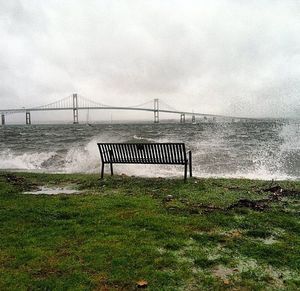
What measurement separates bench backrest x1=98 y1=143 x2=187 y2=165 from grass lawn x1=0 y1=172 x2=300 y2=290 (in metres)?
1.81

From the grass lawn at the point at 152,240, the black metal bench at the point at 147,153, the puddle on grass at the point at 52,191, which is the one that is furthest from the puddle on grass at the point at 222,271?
the black metal bench at the point at 147,153

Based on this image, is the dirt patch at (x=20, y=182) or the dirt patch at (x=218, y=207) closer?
the dirt patch at (x=218, y=207)

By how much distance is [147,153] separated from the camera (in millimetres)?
10055

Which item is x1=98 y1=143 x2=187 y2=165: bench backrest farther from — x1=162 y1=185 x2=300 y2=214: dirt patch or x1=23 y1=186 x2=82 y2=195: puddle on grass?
x1=162 y1=185 x2=300 y2=214: dirt patch

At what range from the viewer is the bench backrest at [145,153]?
980 cm

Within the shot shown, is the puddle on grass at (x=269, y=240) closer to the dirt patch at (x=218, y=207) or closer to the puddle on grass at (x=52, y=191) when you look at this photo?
the dirt patch at (x=218, y=207)

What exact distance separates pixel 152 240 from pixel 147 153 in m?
5.39

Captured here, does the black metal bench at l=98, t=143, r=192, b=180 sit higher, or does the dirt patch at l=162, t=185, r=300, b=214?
the black metal bench at l=98, t=143, r=192, b=180

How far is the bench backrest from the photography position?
9805 millimetres

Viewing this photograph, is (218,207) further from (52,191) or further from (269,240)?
(52,191)

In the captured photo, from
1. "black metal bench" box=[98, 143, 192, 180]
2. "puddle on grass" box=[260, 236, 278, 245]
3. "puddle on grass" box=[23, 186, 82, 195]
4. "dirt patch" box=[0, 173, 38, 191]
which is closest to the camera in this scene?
"puddle on grass" box=[260, 236, 278, 245]

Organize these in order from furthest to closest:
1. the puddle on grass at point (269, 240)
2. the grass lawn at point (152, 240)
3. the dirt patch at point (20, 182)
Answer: the dirt patch at point (20, 182) < the puddle on grass at point (269, 240) < the grass lawn at point (152, 240)

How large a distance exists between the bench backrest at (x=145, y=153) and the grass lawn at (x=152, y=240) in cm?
181

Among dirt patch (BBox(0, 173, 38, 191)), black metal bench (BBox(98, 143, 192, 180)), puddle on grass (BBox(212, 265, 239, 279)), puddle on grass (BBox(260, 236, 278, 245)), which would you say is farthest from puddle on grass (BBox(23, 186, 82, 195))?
puddle on grass (BBox(212, 265, 239, 279))
